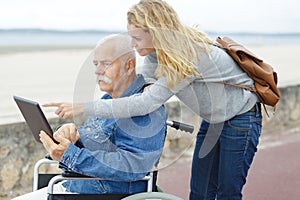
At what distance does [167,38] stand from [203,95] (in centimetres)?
46

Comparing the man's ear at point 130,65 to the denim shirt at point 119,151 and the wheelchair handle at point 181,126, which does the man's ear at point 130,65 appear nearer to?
the denim shirt at point 119,151

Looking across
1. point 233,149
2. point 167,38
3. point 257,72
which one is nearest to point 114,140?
point 167,38

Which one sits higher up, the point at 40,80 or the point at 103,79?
the point at 103,79

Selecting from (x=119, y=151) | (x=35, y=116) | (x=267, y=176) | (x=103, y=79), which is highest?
(x=103, y=79)

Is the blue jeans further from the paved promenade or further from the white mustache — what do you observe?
the paved promenade

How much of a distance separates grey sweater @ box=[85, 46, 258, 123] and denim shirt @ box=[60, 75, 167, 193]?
0.25 ft

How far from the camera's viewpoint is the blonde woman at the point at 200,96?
2650mm

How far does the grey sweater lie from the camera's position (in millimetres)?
2639

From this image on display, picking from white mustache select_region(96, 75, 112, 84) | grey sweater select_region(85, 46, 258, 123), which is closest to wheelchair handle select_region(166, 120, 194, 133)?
grey sweater select_region(85, 46, 258, 123)

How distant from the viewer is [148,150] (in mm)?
2646

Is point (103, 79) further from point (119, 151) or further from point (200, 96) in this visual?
point (200, 96)

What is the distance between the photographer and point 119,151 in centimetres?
262

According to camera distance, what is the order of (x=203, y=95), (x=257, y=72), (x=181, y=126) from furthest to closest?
(x=257, y=72), (x=203, y=95), (x=181, y=126)

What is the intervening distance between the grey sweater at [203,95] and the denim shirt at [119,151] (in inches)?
3.0
